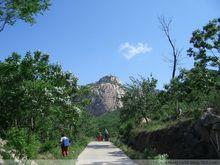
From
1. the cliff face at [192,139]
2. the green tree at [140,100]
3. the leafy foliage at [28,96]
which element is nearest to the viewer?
the cliff face at [192,139]

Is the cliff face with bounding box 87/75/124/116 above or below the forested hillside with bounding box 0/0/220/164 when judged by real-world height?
above

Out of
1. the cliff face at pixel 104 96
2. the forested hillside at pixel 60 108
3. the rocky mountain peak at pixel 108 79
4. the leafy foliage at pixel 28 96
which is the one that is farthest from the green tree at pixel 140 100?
the rocky mountain peak at pixel 108 79

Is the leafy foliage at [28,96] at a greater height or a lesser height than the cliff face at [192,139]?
greater

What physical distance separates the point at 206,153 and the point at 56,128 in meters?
14.3

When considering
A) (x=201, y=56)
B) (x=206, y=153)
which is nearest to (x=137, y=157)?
(x=206, y=153)

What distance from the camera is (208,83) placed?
31562 millimetres

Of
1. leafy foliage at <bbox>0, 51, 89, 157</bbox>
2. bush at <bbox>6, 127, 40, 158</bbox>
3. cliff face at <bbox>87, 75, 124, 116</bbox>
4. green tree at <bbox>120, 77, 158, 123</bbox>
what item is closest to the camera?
bush at <bbox>6, 127, 40, 158</bbox>

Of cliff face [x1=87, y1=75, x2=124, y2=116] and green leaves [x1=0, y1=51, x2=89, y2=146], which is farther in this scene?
cliff face [x1=87, y1=75, x2=124, y2=116]

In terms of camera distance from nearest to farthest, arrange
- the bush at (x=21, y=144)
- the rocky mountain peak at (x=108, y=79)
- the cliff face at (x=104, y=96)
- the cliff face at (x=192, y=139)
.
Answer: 1. the bush at (x=21, y=144)
2. the cliff face at (x=192, y=139)
3. the cliff face at (x=104, y=96)
4. the rocky mountain peak at (x=108, y=79)

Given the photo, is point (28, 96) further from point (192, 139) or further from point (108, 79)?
point (108, 79)

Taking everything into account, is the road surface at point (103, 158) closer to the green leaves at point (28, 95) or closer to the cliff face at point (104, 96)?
the green leaves at point (28, 95)

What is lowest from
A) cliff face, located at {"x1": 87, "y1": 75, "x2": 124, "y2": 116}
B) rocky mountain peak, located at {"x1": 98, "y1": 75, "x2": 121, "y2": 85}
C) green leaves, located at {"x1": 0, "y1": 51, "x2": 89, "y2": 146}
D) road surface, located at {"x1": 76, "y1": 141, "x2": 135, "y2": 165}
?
road surface, located at {"x1": 76, "y1": 141, "x2": 135, "y2": 165}

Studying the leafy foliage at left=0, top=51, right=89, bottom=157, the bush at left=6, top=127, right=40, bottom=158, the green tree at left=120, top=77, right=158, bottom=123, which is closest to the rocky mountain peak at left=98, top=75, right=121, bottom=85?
the green tree at left=120, top=77, right=158, bottom=123

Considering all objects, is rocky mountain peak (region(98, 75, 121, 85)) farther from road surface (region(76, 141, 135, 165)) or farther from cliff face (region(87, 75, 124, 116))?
road surface (region(76, 141, 135, 165))
